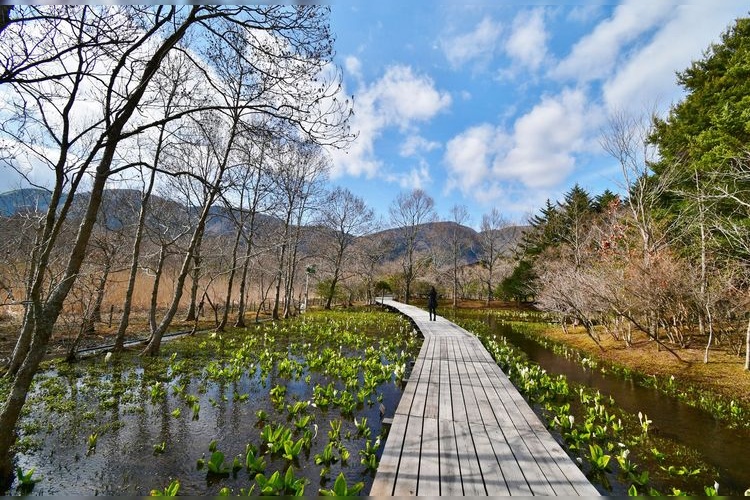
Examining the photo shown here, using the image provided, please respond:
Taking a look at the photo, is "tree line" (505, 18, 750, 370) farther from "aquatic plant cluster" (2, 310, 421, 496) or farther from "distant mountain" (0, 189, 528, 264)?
"distant mountain" (0, 189, 528, 264)

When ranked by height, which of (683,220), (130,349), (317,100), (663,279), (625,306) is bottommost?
(130,349)

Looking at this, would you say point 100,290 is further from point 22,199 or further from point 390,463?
point 390,463

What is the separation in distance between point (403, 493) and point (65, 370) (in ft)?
28.7

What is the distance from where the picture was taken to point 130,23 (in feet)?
13.0

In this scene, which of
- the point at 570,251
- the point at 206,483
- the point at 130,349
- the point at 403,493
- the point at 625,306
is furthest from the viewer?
the point at 570,251

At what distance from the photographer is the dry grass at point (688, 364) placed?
28.7ft

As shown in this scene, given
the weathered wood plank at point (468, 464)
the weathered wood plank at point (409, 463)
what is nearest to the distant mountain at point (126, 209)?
the weathered wood plank at point (409, 463)

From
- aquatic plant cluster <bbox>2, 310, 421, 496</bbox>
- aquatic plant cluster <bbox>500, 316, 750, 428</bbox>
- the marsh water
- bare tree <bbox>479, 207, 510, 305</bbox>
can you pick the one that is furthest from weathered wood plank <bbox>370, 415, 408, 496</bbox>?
bare tree <bbox>479, 207, 510, 305</bbox>

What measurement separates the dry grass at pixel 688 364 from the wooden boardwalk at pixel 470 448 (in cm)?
638

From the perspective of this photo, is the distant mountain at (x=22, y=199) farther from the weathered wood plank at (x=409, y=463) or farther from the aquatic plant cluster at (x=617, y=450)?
the aquatic plant cluster at (x=617, y=450)

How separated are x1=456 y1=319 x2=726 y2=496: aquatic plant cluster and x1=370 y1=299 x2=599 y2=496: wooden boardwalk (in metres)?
0.70

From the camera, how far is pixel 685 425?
21.3 ft

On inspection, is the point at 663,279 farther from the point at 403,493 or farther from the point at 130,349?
the point at 130,349

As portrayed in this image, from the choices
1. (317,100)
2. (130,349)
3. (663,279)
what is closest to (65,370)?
(130,349)
